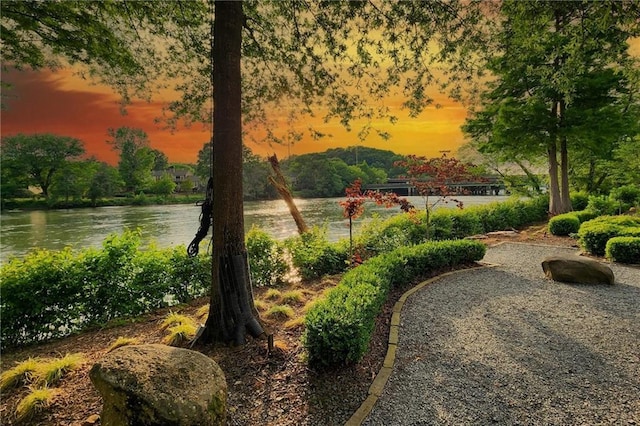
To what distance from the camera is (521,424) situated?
8.29ft

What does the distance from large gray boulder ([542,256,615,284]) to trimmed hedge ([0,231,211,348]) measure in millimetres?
6399

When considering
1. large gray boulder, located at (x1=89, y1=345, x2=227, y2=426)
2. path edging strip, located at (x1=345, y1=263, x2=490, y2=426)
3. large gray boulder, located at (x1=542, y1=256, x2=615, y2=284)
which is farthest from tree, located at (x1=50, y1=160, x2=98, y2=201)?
large gray boulder, located at (x1=542, y1=256, x2=615, y2=284)

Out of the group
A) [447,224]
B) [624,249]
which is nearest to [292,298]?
[447,224]

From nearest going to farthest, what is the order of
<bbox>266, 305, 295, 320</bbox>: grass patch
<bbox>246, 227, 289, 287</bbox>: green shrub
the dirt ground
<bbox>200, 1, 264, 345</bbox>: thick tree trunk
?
the dirt ground
<bbox>200, 1, 264, 345</bbox>: thick tree trunk
<bbox>266, 305, 295, 320</bbox>: grass patch
<bbox>246, 227, 289, 287</bbox>: green shrub

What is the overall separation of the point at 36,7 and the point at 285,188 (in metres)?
6.50

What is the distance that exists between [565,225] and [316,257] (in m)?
8.43

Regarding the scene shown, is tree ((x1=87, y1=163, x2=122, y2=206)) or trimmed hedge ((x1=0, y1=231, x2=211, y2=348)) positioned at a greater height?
tree ((x1=87, y1=163, x2=122, y2=206))

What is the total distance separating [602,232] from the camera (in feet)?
25.7

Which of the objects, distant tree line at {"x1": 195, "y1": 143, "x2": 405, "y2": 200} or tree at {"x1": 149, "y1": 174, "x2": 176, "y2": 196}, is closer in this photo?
distant tree line at {"x1": 195, "y1": 143, "x2": 405, "y2": 200}

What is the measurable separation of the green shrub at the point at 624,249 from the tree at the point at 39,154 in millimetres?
49129

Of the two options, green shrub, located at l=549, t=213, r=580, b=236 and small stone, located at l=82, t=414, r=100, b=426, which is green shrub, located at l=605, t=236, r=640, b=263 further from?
small stone, located at l=82, t=414, r=100, b=426

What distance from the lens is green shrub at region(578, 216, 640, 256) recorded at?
303 inches

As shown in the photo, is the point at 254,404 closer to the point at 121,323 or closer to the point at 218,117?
the point at 218,117

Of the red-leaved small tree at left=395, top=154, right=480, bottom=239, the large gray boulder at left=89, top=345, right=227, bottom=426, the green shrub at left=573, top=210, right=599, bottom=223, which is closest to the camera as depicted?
the large gray boulder at left=89, top=345, right=227, bottom=426
